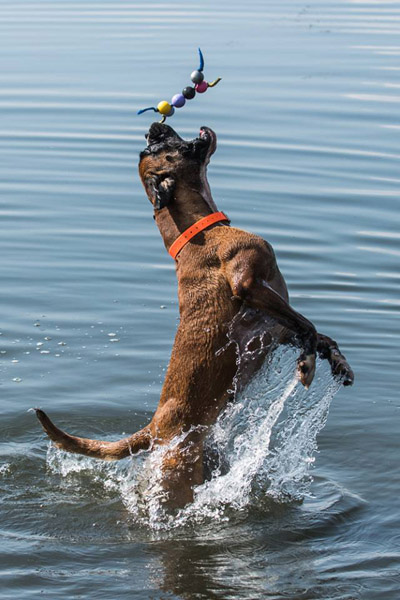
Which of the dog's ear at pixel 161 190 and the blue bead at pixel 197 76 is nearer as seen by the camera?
the dog's ear at pixel 161 190

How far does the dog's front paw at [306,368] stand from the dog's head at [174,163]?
1121 mm

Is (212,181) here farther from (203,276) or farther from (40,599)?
(40,599)

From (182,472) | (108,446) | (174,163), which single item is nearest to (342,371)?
(182,472)

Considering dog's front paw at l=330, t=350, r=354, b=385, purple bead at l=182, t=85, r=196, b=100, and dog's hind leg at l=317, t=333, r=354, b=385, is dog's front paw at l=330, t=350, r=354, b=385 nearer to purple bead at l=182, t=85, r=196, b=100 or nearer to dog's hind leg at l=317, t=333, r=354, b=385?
dog's hind leg at l=317, t=333, r=354, b=385

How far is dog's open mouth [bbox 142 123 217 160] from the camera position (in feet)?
19.7

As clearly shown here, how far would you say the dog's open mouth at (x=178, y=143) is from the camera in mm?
6020

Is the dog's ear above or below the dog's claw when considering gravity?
above

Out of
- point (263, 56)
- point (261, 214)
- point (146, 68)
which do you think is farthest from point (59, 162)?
point (263, 56)

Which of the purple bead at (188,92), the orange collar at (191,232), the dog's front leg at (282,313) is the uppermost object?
the purple bead at (188,92)

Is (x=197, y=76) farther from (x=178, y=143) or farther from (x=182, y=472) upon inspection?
(x=182, y=472)

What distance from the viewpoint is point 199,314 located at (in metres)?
5.78

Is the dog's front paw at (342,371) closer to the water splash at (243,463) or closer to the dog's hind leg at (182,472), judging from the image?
the water splash at (243,463)

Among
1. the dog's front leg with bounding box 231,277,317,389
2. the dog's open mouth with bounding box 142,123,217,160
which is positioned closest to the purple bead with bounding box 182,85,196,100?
the dog's open mouth with bounding box 142,123,217,160

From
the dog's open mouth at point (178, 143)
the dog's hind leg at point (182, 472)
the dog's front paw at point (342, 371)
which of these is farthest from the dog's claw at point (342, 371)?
the dog's open mouth at point (178, 143)
